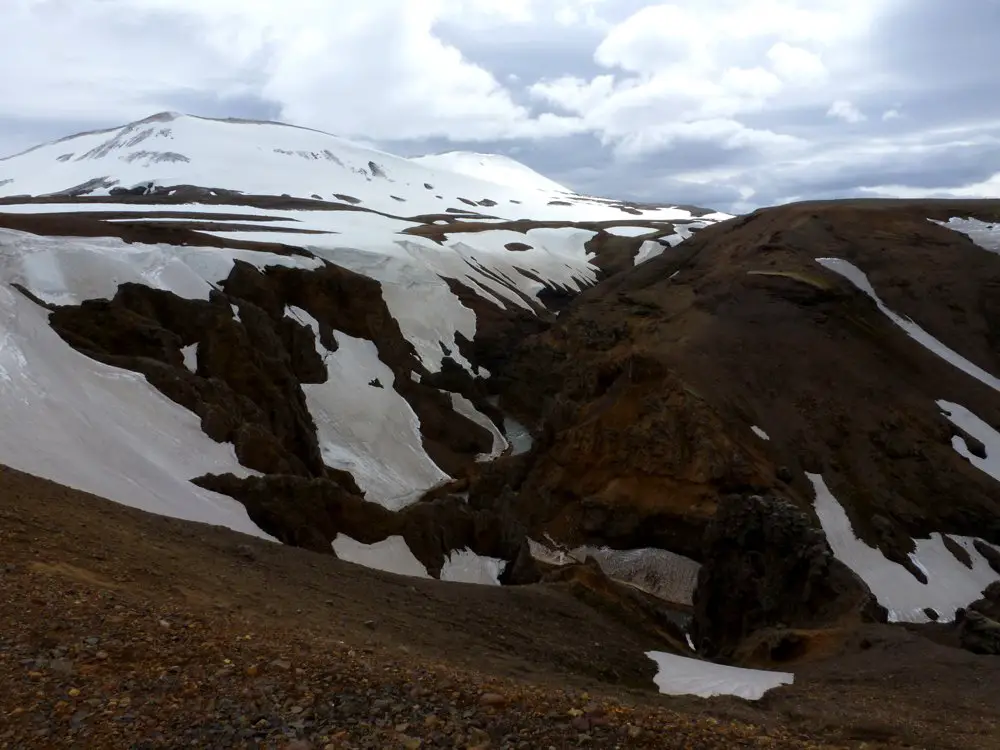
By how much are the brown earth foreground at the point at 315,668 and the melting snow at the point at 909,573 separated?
34.3ft

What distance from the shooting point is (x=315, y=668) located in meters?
5.91

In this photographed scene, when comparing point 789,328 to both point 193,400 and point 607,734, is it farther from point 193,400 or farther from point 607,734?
point 607,734

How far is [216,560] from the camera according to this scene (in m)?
9.52

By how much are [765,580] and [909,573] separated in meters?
7.64

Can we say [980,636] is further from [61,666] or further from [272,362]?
[272,362]

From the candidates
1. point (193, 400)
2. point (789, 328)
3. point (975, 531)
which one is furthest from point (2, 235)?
point (975, 531)

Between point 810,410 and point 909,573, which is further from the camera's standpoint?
point 810,410

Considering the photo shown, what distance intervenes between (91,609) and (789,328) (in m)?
28.8

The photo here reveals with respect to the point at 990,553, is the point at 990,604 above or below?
below

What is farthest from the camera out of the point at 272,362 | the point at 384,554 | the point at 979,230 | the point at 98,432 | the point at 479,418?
the point at 979,230

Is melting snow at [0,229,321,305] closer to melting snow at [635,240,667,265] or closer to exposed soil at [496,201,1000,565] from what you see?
exposed soil at [496,201,1000,565]

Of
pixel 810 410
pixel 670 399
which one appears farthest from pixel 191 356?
pixel 810 410

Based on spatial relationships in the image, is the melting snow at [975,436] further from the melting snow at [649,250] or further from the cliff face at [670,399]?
the melting snow at [649,250]

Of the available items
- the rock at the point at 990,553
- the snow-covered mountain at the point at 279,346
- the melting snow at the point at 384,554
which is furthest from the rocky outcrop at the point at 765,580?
the rock at the point at 990,553
